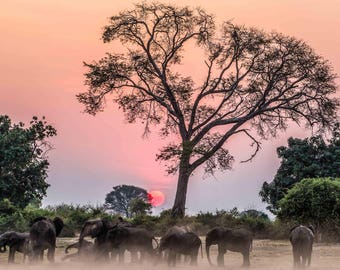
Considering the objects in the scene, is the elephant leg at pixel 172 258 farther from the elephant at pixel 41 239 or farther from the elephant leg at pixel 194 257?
the elephant at pixel 41 239

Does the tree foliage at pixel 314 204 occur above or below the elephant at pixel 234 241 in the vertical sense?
above

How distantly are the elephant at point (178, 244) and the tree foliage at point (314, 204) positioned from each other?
1575cm

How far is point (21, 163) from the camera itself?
4372cm

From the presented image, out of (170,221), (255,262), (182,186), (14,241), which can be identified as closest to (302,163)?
A: (182,186)

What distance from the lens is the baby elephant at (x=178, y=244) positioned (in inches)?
663

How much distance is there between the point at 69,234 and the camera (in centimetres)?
3409

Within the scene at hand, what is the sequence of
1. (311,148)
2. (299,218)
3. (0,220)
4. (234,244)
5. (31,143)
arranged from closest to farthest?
(234,244)
(299,218)
(0,220)
(31,143)
(311,148)

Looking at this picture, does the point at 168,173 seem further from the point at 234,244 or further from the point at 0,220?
the point at 234,244

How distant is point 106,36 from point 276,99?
14016mm

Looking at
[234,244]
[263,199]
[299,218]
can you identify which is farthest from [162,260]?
[263,199]

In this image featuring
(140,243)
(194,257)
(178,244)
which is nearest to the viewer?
(178,244)

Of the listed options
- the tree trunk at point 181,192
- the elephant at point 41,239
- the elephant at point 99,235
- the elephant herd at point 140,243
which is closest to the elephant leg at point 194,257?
the elephant herd at point 140,243

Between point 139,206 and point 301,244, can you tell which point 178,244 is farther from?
point 139,206

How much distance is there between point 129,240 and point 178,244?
1.46m
